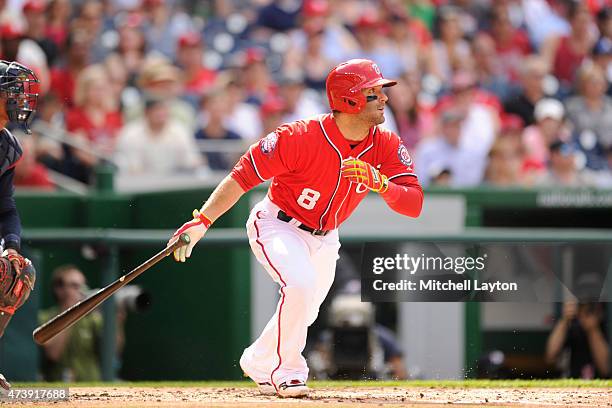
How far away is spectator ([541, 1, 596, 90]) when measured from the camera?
42.5ft

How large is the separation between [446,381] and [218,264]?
185 centimetres

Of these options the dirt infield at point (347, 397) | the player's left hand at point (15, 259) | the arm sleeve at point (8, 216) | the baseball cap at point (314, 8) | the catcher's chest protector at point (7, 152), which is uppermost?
the baseball cap at point (314, 8)

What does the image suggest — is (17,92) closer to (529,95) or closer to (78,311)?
(78,311)

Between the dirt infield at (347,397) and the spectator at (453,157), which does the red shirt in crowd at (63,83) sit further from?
the dirt infield at (347,397)

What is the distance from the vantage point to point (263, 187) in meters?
7.99

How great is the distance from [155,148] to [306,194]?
4.05 meters

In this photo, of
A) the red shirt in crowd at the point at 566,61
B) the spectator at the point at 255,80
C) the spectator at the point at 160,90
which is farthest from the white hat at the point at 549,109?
the spectator at the point at 160,90

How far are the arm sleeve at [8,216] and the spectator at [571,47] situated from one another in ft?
27.8

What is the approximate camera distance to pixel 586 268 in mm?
7176

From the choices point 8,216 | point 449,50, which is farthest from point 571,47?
point 8,216

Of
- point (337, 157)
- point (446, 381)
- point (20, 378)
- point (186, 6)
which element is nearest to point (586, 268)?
point (446, 381)

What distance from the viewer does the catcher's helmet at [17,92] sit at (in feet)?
17.7

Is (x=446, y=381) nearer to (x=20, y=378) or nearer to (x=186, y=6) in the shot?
(x=20, y=378)

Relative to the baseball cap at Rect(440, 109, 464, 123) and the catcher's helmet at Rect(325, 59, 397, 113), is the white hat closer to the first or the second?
Result: the baseball cap at Rect(440, 109, 464, 123)
